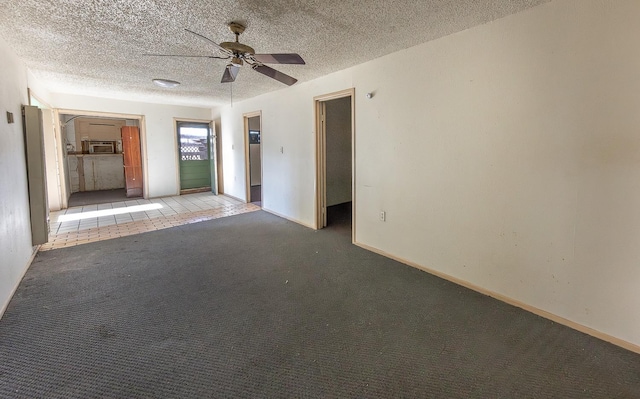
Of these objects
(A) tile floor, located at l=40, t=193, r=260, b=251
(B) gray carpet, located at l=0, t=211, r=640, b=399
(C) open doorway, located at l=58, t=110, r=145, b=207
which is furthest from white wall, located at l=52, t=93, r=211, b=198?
(B) gray carpet, located at l=0, t=211, r=640, b=399

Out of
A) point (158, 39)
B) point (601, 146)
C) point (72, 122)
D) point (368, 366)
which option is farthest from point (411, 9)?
point (72, 122)

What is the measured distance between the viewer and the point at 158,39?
2707 mm

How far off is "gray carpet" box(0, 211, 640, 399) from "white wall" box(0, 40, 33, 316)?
19 cm

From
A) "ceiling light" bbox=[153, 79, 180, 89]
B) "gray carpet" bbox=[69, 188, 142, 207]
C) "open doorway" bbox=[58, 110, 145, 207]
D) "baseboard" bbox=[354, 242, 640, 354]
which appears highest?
"ceiling light" bbox=[153, 79, 180, 89]

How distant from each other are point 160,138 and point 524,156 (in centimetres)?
718

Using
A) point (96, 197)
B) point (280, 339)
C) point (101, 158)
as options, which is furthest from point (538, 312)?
point (101, 158)

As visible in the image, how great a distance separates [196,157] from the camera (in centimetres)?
784

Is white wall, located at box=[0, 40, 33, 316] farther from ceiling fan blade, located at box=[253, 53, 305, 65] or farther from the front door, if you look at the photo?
the front door

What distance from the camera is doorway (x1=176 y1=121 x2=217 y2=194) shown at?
24.7ft

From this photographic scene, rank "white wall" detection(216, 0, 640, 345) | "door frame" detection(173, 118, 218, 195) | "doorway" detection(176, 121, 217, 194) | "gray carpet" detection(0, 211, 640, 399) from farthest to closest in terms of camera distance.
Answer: "doorway" detection(176, 121, 217, 194), "door frame" detection(173, 118, 218, 195), "white wall" detection(216, 0, 640, 345), "gray carpet" detection(0, 211, 640, 399)

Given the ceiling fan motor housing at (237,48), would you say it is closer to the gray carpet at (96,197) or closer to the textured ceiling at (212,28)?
the textured ceiling at (212,28)

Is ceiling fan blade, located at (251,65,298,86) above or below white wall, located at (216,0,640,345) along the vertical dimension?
above

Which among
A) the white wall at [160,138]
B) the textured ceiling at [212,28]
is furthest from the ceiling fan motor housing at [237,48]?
the white wall at [160,138]

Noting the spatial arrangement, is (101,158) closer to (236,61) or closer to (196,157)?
(196,157)
